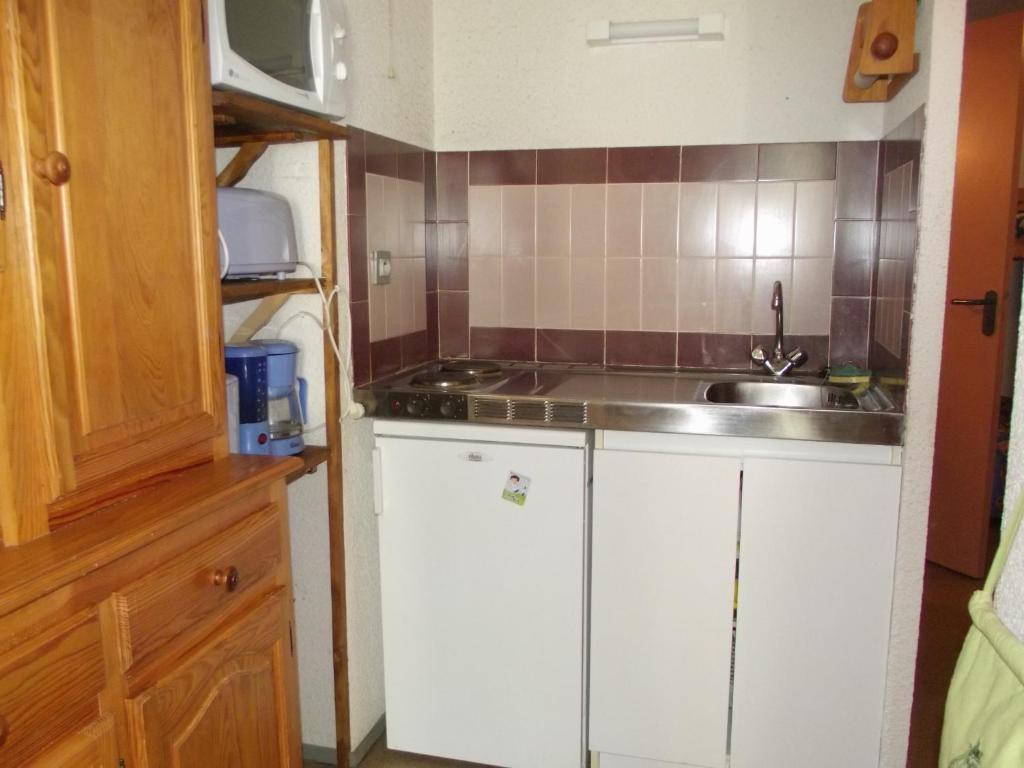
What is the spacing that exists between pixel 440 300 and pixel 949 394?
1985 millimetres

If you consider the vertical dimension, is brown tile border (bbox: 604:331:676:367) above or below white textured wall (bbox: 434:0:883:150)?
below

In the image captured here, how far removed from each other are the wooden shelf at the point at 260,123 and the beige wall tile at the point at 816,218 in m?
1.25

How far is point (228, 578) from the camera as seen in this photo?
128 cm

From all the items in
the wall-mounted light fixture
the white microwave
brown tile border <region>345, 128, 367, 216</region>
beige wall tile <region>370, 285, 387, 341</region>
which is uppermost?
the wall-mounted light fixture

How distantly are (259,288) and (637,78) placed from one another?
4.25ft

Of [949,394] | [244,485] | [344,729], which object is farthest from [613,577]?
[949,394]

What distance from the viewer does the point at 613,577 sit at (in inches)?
78.1

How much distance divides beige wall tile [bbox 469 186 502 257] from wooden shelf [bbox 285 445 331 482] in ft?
2.91

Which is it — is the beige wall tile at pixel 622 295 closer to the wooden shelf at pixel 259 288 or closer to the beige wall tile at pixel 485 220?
the beige wall tile at pixel 485 220

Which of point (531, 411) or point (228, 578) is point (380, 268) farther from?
point (228, 578)

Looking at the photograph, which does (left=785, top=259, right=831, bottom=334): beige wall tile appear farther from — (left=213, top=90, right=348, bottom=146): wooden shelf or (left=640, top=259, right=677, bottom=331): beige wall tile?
(left=213, top=90, right=348, bottom=146): wooden shelf

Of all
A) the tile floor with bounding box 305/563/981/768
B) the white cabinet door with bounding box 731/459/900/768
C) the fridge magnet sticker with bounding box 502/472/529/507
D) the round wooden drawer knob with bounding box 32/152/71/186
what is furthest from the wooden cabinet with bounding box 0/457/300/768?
the white cabinet door with bounding box 731/459/900/768

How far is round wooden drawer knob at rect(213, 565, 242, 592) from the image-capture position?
1265mm

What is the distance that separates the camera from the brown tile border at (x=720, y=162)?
2.33 m
